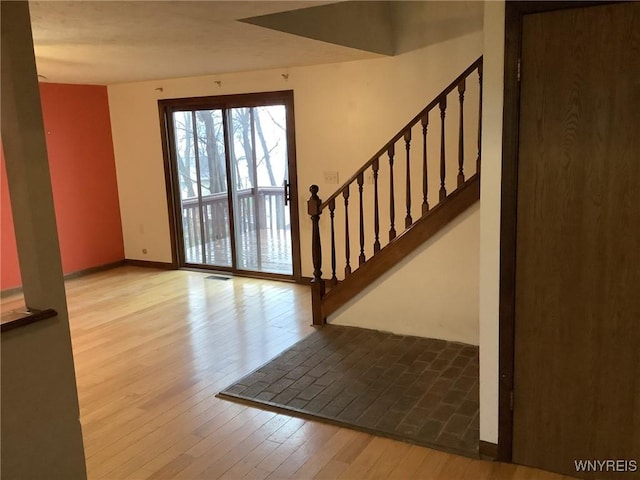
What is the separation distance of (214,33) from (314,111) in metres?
2.11

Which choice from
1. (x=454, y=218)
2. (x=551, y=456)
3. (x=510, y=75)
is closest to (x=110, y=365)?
(x=454, y=218)

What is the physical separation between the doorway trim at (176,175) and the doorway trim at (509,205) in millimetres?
3526

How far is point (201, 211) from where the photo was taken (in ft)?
21.9

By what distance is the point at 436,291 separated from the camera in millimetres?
4223

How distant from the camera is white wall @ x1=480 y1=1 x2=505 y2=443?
2408 mm

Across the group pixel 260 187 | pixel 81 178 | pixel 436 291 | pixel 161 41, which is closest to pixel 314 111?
pixel 260 187

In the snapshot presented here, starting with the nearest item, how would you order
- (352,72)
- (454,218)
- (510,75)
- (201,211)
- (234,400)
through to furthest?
(510,75)
(234,400)
(454,218)
(352,72)
(201,211)

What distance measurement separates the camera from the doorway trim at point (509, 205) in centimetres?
233

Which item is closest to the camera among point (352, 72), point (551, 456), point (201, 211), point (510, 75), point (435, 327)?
point (510, 75)

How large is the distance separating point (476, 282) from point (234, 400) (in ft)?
6.30

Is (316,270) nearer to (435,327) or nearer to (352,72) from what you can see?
(435,327)

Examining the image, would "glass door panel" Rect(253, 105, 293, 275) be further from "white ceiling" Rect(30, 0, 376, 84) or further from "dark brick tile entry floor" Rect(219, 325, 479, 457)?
"dark brick tile entry floor" Rect(219, 325, 479, 457)

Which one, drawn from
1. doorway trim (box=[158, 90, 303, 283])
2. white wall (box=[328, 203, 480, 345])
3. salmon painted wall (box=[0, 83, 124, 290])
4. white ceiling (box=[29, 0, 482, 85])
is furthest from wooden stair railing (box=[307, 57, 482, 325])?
salmon painted wall (box=[0, 83, 124, 290])

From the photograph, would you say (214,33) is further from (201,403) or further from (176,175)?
(176,175)
